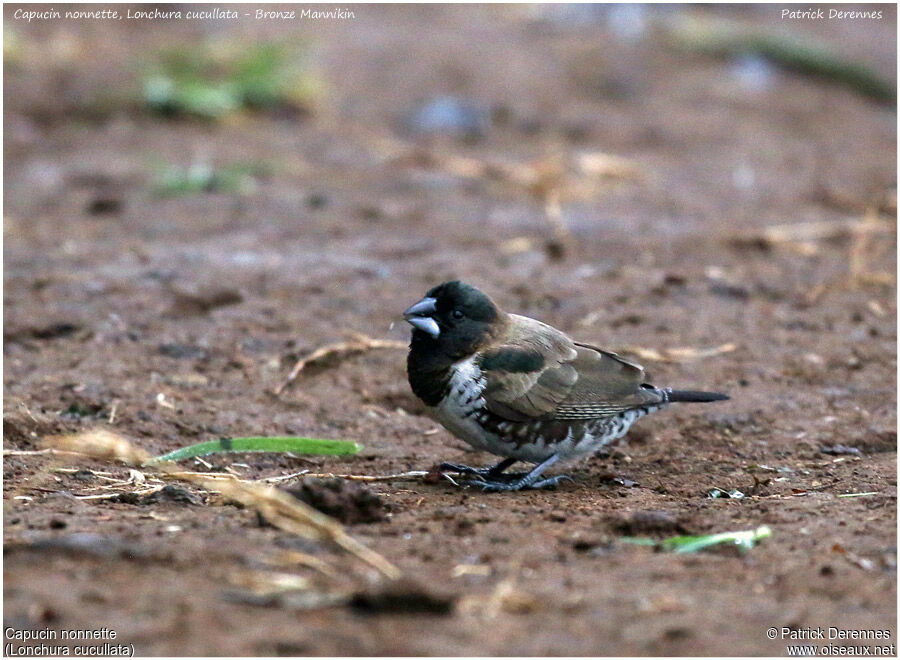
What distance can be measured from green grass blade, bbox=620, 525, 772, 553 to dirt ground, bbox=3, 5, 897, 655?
6 cm

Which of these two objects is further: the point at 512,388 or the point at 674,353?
the point at 674,353

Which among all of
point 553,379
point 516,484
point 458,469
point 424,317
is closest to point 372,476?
point 458,469

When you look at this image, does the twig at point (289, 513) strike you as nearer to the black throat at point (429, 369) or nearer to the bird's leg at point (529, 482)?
the black throat at point (429, 369)

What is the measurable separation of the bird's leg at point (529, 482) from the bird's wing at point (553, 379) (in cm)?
22

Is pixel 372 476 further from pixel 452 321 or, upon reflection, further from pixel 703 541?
pixel 703 541

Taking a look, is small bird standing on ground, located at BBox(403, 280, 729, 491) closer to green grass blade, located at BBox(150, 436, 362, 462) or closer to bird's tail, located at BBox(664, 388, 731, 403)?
bird's tail, located at BBox(664, 388, 731, 403)

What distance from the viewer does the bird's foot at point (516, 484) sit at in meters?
4.83

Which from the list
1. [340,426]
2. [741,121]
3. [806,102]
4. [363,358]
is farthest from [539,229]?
[806,102]

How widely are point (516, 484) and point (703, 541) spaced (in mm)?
1292

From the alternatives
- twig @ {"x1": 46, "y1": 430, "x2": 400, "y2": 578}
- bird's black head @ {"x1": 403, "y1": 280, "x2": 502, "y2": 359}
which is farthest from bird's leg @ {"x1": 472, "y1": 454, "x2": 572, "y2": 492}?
twig @ {"x1": 46, "y1": 430, "x2": 400, "y2": 578}

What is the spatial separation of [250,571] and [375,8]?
43.1 feet

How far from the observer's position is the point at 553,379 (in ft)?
16.5

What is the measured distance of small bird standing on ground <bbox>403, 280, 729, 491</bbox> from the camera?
15.9 ft

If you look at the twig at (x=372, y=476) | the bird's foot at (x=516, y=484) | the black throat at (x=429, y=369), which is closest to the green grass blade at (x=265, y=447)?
the twig at (x=372, y=476)
